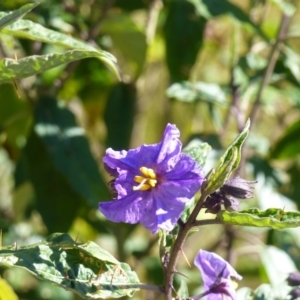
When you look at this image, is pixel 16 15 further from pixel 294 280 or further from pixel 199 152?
pixel 294 280

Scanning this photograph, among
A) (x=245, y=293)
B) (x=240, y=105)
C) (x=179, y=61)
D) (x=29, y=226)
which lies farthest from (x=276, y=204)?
(x=29, y=226)

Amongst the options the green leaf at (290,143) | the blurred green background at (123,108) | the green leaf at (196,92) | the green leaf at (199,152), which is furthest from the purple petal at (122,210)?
the green leaf at (290,143)

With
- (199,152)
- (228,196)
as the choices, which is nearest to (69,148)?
(199,152)

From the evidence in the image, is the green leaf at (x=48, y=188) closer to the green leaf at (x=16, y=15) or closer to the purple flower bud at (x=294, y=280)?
the purple flower bud at (x=294, y=280)

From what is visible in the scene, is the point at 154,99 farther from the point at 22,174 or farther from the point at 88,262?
the point at 88,262

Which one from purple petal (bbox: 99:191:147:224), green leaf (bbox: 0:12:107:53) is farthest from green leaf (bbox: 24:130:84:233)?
purple petal (bbox: 99:191:147:224)
